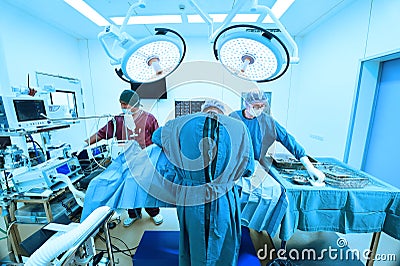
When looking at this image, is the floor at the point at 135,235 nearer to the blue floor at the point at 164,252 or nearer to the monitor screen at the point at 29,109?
the blue floor at the point at 164,252

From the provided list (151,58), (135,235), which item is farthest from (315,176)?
(135,235)

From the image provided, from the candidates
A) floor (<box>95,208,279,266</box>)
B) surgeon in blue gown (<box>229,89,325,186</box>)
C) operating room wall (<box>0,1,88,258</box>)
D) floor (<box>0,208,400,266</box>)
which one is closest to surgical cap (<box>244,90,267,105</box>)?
surgeon in blue gown (<box>229,89,325,186</box>)

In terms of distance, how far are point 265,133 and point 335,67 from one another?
5.74 ft

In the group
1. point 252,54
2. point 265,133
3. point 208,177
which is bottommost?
point 208,177

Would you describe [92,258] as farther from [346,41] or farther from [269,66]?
[346,41]

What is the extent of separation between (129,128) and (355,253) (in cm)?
246

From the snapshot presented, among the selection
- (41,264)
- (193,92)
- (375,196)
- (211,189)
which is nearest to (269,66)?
(211,189)

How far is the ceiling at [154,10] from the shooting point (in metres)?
2.29

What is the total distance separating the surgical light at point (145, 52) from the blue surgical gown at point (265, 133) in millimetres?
1024

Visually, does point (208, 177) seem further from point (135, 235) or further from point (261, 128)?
point (135, 235)

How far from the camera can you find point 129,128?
1.92 metres

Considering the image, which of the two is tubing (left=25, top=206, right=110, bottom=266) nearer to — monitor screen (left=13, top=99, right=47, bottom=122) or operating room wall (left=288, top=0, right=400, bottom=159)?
monitor screen (left=13, top=99, right=47, bottom=122)

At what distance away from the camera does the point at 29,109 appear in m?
1.48

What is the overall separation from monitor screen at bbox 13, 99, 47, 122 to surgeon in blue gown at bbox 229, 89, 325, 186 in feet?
5.36
